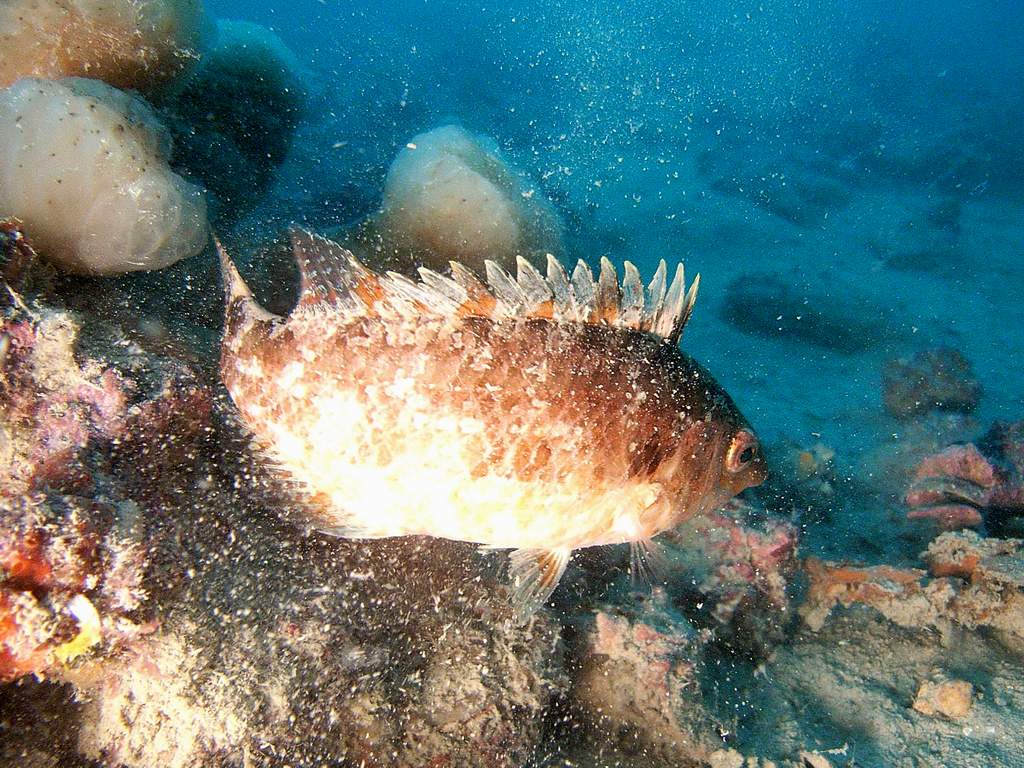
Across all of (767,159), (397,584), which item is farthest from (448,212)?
(767,159)

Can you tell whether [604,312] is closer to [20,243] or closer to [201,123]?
[20,243]

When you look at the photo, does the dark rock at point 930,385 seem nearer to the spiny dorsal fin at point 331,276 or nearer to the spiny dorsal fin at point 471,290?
the spiny dorsal fin at point 471,290

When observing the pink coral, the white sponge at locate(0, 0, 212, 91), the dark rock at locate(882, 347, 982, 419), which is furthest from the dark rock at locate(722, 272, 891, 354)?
the white sponge at locate(0, 0, 212, 91)

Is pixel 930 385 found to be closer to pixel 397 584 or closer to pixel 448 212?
pixel 448 212

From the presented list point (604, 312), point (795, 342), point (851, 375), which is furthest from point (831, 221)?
point (604, 312)

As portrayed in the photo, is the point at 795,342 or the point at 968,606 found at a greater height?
the point at 795,342

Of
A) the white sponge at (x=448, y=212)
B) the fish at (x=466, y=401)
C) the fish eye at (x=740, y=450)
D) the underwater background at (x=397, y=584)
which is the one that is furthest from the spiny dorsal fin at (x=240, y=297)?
the fish eye at (x=740, y=450)
